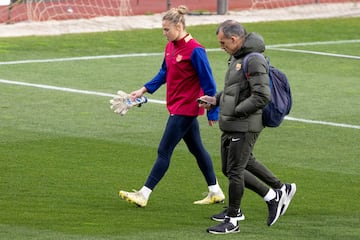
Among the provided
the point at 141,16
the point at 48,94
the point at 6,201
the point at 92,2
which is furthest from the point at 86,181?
the point at 92,2

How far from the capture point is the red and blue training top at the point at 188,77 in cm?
1202

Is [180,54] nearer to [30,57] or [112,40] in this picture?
[30,57]

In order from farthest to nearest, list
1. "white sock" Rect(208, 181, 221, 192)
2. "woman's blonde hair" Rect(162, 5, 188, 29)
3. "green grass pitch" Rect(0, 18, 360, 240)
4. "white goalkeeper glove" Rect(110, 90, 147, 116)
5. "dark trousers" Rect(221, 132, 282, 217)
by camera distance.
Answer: "white sock" Rect(208, 181, 221, 192) → "white goalkeeper glove" Rect(110, 90, 147, 116) → "woman's blonde hair" Rect(162, 5, 188, 29) → "green grass pitch" Rect(0, 18, 360, 240) → "dark trousers" Rect(221, 132, 282, 217)

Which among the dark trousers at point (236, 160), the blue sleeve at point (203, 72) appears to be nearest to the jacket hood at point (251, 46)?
the dark trousers at point (236, 160)

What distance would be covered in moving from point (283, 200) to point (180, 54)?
5.89 feet

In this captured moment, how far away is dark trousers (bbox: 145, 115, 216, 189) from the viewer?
12.1m

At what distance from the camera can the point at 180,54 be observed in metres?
12.1

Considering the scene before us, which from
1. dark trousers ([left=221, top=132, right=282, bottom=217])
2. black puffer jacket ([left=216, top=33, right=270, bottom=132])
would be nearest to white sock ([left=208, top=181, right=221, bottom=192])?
dark trousers ([left=221, top=132, right=282, bottom=217])

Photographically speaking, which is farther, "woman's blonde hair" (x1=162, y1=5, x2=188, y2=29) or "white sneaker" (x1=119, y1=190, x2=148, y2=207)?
"white sneaker" (x1=119, y1=190, x2=148, y2=207)

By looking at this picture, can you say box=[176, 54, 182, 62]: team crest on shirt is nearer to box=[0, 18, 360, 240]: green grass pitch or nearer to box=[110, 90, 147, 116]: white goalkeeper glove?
box=[110, 90, 147, 116]: white goalkeeper glove

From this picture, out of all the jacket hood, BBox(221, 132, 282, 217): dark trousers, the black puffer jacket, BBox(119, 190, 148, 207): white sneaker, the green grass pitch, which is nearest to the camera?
the black puffer jacket

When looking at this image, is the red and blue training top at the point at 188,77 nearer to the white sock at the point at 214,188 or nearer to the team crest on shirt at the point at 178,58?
the team crest on shirt at the point at 178,58

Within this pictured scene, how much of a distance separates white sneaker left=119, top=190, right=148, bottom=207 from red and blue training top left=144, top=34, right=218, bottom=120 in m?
0.88

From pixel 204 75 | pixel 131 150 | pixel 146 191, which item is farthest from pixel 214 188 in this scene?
pixel 131 150
